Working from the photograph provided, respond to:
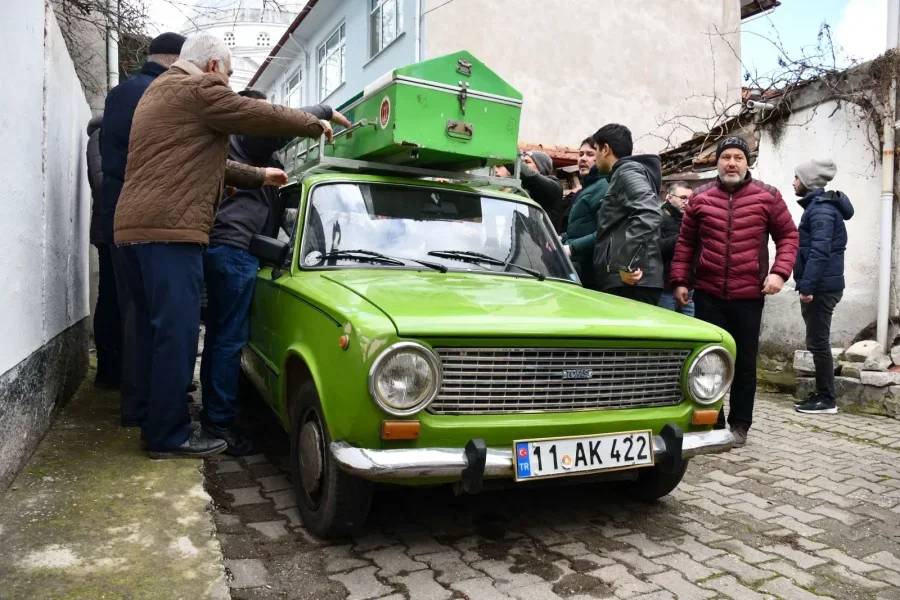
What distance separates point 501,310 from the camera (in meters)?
2.94

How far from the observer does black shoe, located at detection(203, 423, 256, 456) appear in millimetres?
4102

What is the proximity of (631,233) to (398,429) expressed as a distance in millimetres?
2390

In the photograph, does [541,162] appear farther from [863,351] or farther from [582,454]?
[582,454]

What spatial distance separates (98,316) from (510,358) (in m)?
3.66

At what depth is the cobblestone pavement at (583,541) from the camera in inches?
107

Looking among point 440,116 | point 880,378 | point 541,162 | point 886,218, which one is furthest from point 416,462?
point 886,218

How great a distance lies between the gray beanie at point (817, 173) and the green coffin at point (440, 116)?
2933 millimetres

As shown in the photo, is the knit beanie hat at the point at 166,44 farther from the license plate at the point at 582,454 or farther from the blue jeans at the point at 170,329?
the license plate at the point at 582,454

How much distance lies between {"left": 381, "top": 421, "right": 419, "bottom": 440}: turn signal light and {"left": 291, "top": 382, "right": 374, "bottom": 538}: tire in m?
0.28

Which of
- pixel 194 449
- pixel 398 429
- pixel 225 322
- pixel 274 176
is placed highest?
pixel 274 176

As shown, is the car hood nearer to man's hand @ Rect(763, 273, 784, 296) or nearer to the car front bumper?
the car front bumper

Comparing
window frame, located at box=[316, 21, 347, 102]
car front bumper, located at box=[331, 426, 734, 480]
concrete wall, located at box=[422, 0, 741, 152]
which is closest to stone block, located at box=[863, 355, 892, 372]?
car front bumper, located at box=[331, 426, 734, 480]

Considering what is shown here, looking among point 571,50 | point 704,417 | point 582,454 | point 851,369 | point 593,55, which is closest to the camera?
point 582,454

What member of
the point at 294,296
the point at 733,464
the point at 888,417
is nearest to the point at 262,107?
the point at 294,296
